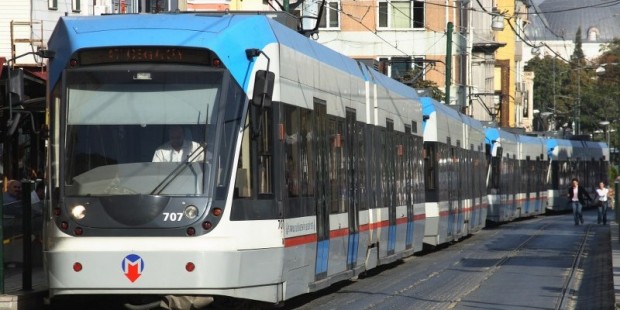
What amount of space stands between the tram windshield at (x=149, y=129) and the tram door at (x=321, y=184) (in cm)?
295

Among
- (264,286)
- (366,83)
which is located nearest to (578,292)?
(366,83)

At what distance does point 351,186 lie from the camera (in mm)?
18953

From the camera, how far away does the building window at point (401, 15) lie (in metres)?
62.2

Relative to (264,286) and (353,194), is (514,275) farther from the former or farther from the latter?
(264,286)

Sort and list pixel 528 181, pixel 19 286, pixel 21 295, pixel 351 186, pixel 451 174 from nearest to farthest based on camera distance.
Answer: pixel 21 295
pixel 19 286
pixel 351 186
pixel 451 174
pixel 528 181

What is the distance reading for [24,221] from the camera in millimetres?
16406

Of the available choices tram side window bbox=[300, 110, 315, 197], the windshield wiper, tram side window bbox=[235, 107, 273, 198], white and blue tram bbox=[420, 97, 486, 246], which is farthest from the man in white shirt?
white and blue tram bbox=[420, 97, 486, 246]

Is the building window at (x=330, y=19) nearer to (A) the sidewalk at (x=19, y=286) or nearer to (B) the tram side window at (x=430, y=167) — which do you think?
(B) the tram side window at (x=430, y=167)

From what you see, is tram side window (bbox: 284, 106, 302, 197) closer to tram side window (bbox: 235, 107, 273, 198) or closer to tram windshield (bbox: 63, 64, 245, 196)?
tram side window (bbox: 235, 107, 273, 198)

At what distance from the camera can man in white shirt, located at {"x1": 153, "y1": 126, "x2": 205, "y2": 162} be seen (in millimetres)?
13609

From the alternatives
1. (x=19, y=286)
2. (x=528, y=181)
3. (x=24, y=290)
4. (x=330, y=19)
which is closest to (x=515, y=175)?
(x=528, y=181)

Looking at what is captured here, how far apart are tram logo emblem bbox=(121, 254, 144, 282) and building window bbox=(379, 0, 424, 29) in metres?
49.2

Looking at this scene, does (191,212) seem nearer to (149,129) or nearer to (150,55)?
(149,129)

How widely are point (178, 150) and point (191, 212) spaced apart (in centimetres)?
62
